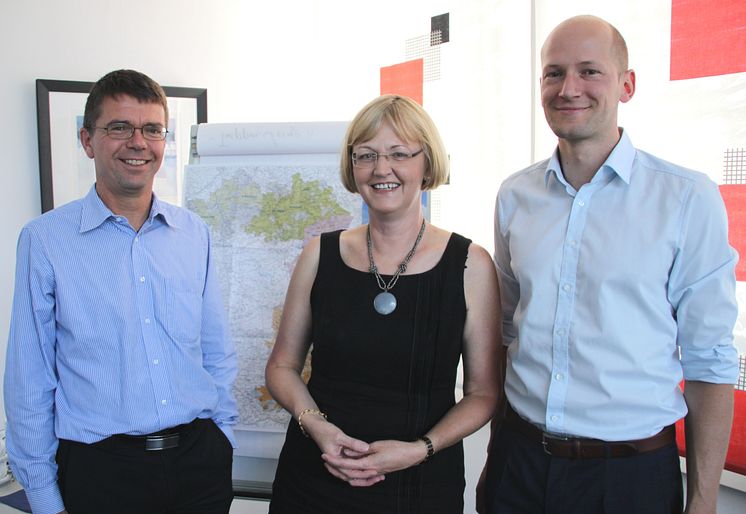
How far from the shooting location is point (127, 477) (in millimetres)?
1308

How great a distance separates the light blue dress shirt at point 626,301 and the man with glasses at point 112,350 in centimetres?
77

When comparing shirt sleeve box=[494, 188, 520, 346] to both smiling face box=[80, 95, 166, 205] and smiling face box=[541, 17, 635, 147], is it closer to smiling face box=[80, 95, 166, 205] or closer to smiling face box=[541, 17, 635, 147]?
smiling face box=[541, 17, 635, 147]

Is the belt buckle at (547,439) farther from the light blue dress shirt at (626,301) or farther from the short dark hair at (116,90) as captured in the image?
the short dark hair at (116,90)

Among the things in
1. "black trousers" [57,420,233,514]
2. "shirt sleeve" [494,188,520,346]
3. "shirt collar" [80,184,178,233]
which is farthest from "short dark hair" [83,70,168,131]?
"shirt sleeve" [494,188,520,346]

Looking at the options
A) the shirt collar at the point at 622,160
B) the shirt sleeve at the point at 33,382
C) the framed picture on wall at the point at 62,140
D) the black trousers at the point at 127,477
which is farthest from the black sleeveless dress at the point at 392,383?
the framed picture on wall at the point at 62,140

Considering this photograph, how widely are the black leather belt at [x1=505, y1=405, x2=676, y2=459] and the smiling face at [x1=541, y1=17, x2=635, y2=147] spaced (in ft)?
1.86

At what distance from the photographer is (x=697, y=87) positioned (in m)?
1.66

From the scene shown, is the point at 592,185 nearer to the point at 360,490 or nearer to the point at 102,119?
the point at 360,490

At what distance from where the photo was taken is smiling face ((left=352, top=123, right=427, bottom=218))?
128 cm

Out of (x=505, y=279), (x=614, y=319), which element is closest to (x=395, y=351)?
(x=505, y=279)

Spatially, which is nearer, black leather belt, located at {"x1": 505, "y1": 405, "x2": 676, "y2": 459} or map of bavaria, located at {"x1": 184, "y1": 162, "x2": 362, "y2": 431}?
black leather belt, located at {"x1": 505, "y1": 405, "x2": 676, "y2": 459}

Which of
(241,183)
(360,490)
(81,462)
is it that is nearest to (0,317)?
(241,183)

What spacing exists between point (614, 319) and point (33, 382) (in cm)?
117

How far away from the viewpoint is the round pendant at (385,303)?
50.4 inches
